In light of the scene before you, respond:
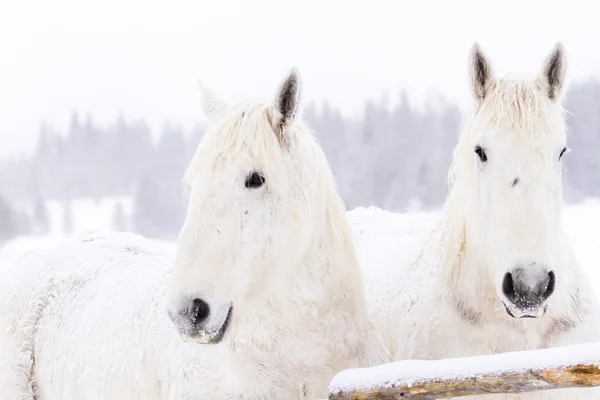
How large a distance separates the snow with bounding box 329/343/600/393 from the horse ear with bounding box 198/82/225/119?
1376mm

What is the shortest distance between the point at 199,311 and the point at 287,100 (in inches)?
38.9

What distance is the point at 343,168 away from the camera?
148ft

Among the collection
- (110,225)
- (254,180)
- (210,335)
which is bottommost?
(110,225)

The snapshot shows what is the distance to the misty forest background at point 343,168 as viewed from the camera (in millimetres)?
35906

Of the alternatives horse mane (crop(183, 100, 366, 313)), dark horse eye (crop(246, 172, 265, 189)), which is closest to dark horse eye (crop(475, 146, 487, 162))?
horse mane (crop(183, 100, 366, 313))

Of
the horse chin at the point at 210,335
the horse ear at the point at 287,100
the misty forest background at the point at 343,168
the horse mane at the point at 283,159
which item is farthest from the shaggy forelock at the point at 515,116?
the misty forest background at the point at 343,168

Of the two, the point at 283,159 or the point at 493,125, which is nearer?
the point at 283,159

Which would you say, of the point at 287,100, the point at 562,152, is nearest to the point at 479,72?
the point at 562,152

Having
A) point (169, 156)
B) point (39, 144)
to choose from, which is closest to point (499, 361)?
point (169, 156)

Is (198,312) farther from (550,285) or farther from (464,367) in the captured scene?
(550,285)

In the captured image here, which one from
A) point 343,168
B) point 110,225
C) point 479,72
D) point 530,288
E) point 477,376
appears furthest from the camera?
point 110,225

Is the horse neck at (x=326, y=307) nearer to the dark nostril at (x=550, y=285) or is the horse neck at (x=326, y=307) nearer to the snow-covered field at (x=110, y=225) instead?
the dark nostril at (x=550, y=285)

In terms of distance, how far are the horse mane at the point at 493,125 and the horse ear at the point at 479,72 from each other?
0.14ft

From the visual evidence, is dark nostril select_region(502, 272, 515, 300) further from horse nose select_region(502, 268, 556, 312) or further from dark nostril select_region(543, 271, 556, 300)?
dark nostril select_region(543, 271, 556, 300)
